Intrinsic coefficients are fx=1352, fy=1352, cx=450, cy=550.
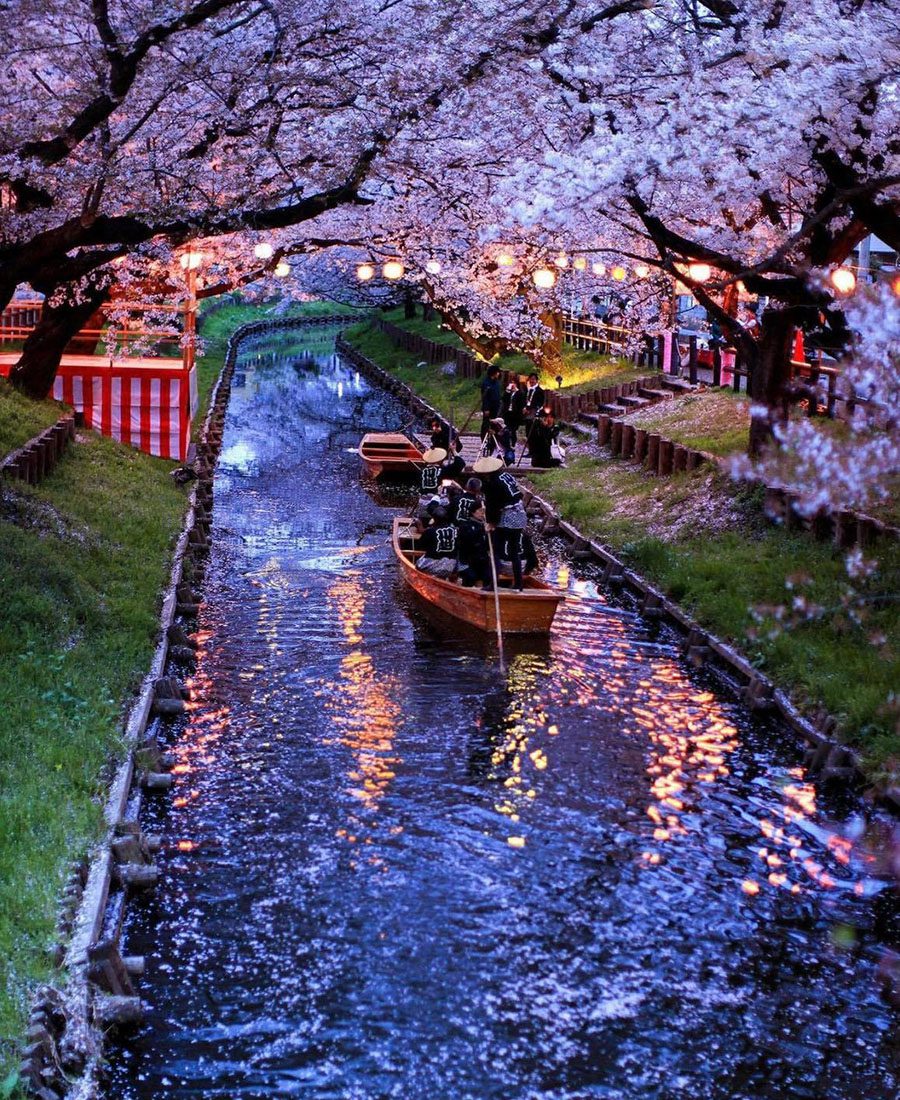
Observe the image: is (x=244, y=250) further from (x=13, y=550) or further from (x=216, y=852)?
(x=216, y=852)

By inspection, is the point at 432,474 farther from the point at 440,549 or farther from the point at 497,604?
the point at 497,604

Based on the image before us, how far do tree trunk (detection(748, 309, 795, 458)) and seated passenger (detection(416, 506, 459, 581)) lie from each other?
514cm

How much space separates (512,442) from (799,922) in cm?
2082

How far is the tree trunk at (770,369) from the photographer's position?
66.6ft

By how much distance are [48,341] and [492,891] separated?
1970 cm

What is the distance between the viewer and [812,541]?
699 inches

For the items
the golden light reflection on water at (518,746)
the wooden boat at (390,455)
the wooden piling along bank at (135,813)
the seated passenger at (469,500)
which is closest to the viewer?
the wooden piling along bank at (135,813)

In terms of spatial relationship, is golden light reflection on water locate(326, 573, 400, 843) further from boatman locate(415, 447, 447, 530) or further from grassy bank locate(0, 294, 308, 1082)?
boatman locate(415, 447, 447, 530)

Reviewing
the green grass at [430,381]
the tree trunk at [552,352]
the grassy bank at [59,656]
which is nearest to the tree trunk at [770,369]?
the grassy bank at [59,656]

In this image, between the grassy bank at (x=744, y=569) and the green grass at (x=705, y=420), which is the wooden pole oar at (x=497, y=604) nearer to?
the grassy bank at (x=744, y=569)

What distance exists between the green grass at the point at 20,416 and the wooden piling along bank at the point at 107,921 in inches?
293

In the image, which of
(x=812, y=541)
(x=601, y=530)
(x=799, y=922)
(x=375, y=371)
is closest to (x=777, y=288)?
(x=812, y=541)

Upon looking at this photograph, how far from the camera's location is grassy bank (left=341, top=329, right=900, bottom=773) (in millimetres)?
13328

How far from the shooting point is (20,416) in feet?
77.8
